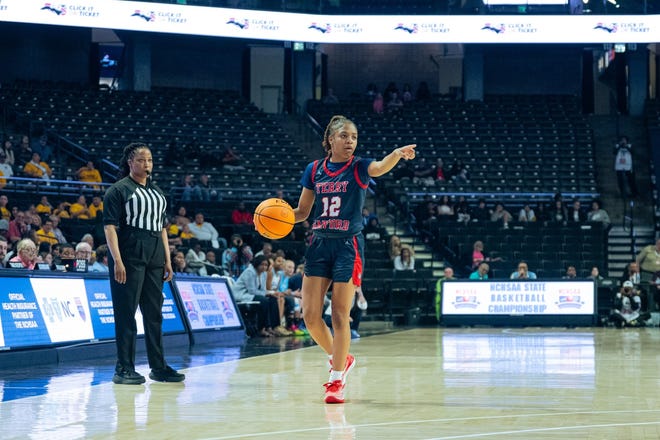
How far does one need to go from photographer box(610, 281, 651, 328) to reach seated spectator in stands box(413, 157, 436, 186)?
8819 millimetres

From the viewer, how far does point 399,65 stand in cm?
3956

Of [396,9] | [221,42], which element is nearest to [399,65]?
[396,9]

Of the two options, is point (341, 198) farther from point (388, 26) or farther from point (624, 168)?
point (388, 26)

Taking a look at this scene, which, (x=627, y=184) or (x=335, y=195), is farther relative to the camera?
(x=627, y=184)

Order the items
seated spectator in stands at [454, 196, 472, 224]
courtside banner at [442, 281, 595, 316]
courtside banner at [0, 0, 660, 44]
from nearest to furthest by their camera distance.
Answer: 1. courtside banner at [442, 281, 595, 316]
2. seated spectator in stands at [454, 196, 472, 224]
3. courtside banner at [0, 0, 660, 44]

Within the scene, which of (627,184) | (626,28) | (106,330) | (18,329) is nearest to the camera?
(18,329)

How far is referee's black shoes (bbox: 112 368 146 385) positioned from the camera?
8.40 meters

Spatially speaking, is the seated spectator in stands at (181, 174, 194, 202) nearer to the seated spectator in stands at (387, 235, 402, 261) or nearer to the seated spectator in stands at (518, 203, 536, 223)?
the seated spectator in stands at (387, 235, 402, 261)

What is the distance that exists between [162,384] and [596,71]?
109ft

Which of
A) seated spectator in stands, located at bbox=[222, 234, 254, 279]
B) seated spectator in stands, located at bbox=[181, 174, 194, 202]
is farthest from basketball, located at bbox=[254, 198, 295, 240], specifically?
seated spectator in stands, located at bbox=[181, 174, 194, 202]

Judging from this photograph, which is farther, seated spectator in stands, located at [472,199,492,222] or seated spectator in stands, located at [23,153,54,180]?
seated spectator in stands, located at [472,199,492,222]

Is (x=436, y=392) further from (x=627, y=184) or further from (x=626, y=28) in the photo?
(x=626, y=28)

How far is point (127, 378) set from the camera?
27.7 ft

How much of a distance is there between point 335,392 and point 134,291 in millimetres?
2203
